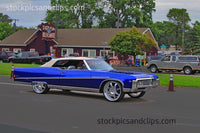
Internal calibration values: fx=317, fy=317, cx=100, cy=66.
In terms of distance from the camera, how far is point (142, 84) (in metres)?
10.6

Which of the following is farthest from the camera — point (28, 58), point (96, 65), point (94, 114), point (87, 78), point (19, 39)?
point (19, 39)

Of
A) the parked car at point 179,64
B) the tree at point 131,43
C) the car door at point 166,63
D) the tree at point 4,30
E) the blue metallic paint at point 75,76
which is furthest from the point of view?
the tree at point 4,30

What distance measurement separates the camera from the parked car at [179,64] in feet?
95.7

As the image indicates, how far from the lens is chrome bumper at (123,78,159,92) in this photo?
405 inches

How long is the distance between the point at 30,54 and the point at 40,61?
8.55 feet

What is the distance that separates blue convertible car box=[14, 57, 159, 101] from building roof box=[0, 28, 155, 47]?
41466 mm

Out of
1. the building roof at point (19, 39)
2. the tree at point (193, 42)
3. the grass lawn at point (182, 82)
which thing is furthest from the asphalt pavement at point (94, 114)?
the building roof at point (19, 39)

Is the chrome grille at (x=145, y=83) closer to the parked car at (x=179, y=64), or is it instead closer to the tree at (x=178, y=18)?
the parked car at (x=179, y=64)

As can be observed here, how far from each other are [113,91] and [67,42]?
4742 centimetres

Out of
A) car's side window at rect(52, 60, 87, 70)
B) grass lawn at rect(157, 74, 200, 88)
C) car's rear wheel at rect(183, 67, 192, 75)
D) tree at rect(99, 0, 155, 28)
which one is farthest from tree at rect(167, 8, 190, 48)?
car's side window at rect(52, 60, 87, 70)

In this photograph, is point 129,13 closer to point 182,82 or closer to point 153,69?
point 153,69

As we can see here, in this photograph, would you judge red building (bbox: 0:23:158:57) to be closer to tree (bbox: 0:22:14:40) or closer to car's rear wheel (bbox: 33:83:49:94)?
tree (bbox: 0:22:14:40)

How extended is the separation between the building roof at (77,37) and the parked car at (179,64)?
23.8 metres

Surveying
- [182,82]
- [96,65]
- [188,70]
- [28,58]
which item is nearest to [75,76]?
[96,65]
